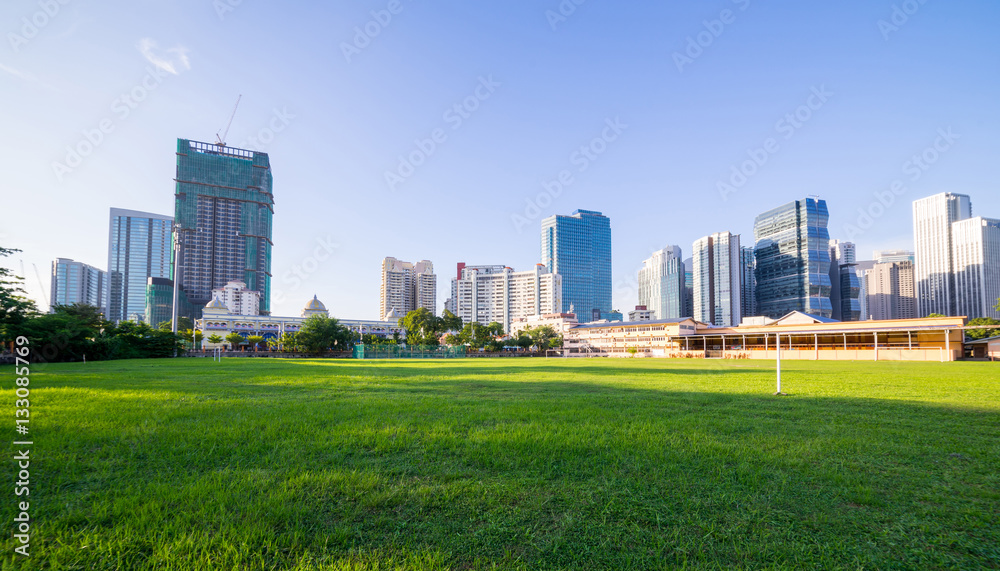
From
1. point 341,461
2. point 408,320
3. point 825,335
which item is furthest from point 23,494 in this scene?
point 408,320

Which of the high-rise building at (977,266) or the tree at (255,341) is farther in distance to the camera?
the high-rise building at (977,266)

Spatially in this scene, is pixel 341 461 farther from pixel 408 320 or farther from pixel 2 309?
pixel 408 320

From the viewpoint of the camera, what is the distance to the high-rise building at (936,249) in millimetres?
162125

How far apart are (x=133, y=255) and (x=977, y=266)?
309 m

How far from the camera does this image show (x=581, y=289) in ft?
652

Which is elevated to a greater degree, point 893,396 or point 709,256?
point 709,256

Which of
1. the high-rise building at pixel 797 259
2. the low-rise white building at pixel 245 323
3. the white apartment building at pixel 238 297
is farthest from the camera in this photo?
the white apartment building at pixel 238 297

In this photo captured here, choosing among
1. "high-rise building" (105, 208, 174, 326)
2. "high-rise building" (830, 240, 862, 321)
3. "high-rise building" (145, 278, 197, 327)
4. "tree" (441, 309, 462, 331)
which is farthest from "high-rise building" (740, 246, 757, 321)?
"high-rise building" (105, 208, 174, 326)

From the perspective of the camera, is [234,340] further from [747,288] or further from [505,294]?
[747,288]

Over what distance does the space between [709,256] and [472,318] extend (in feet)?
355

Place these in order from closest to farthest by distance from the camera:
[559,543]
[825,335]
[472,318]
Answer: [559,543] → [825,335] → [472,318]

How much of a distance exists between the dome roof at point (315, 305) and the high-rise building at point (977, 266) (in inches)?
8208

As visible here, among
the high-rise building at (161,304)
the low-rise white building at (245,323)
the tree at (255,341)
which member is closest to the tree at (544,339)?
the low-rise white building at (245,323)

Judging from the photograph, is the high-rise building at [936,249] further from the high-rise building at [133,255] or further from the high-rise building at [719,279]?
the high-rise building at [133,255]
